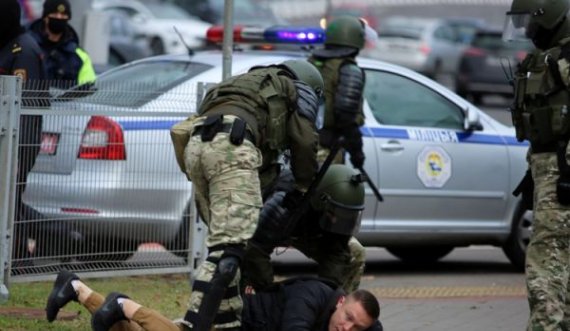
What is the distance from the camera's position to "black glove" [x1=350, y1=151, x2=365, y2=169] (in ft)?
32.0

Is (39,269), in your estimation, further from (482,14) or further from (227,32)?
(482,14)

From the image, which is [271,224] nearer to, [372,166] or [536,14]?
[536,14]

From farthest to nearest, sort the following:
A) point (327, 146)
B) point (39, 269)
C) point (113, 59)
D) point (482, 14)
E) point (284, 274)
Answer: point (482, 14)
point (113, 59)
point (284, 274)
point (327, 146)
point (39, 269)

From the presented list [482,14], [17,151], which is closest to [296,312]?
[17,151]

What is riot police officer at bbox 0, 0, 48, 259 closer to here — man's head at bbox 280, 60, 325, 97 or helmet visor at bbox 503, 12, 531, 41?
man's head at bbox 280, 60, 325, 97

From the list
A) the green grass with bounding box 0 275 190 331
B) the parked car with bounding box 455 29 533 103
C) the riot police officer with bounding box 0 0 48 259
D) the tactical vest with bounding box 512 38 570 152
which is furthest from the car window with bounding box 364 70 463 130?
the parked car with bounding box 455 29 533 103

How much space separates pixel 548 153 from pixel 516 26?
2.64 ft

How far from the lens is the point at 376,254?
483 inches

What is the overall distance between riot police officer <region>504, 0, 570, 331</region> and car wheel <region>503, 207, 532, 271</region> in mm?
3519

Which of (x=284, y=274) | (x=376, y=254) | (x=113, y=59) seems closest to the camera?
(x=284, y=274)

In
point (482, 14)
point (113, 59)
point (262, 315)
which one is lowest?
point (482, 14)

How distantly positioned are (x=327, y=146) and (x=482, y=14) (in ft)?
141

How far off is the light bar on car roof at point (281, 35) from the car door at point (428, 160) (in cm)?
53

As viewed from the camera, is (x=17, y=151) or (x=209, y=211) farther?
(x=17, y=151)
